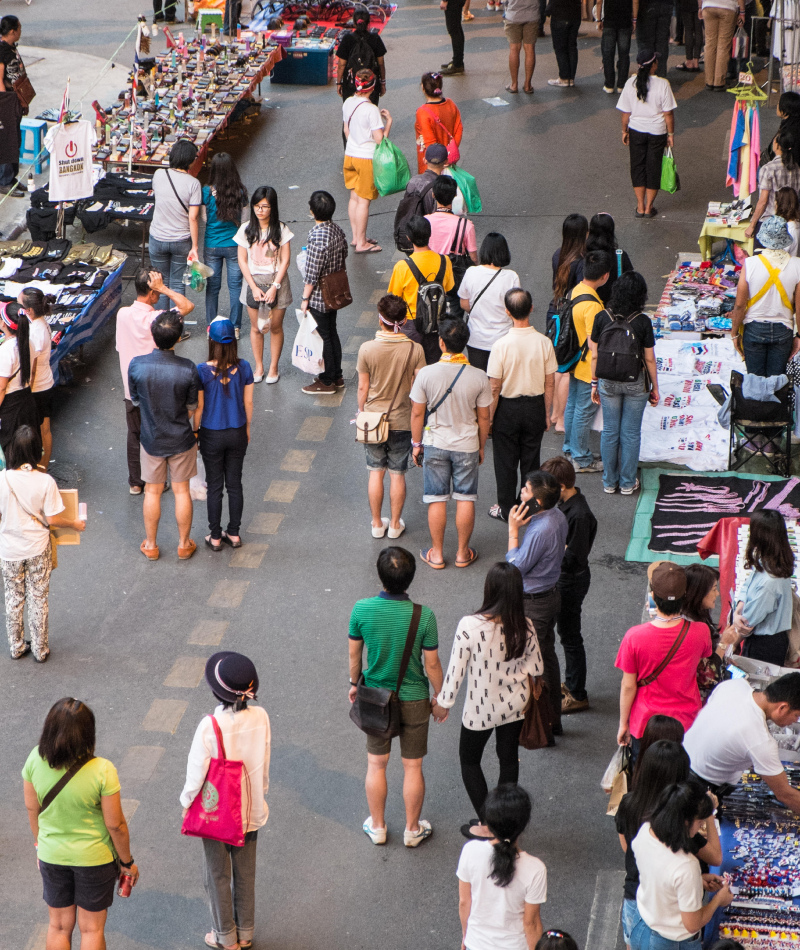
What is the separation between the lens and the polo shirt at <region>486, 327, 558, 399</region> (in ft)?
26.7

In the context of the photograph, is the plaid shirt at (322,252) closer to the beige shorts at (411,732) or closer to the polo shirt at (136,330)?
the polo shirt at (136,330)

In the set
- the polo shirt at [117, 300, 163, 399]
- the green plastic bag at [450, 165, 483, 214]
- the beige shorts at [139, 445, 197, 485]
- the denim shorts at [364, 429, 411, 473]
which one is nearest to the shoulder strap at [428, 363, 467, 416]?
the denim shorts at [364, 429, 411, 473]

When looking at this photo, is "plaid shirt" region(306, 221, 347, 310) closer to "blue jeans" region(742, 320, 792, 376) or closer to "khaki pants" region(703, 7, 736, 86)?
"blue jeans" region(742, 320, 792, 376)

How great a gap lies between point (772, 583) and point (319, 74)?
13.5 metres

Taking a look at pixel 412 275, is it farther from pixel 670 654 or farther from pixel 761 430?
pixel 670 654

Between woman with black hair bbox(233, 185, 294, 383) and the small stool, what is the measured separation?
16.3ft

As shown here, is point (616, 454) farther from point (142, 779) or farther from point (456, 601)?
point (142, 779)

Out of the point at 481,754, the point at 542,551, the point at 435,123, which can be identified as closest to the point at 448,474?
the point at 542,551

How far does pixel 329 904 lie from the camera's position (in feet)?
19.8

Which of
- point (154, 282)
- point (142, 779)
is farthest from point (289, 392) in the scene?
point (142, 779)

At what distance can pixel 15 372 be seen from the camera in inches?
344

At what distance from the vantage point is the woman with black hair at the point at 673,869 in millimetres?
4684

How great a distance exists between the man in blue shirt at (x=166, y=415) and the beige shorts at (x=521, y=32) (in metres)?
9.88

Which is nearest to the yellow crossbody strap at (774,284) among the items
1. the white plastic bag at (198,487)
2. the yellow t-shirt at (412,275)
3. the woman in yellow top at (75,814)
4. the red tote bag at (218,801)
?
the yellow t-shirt at (412,275)
